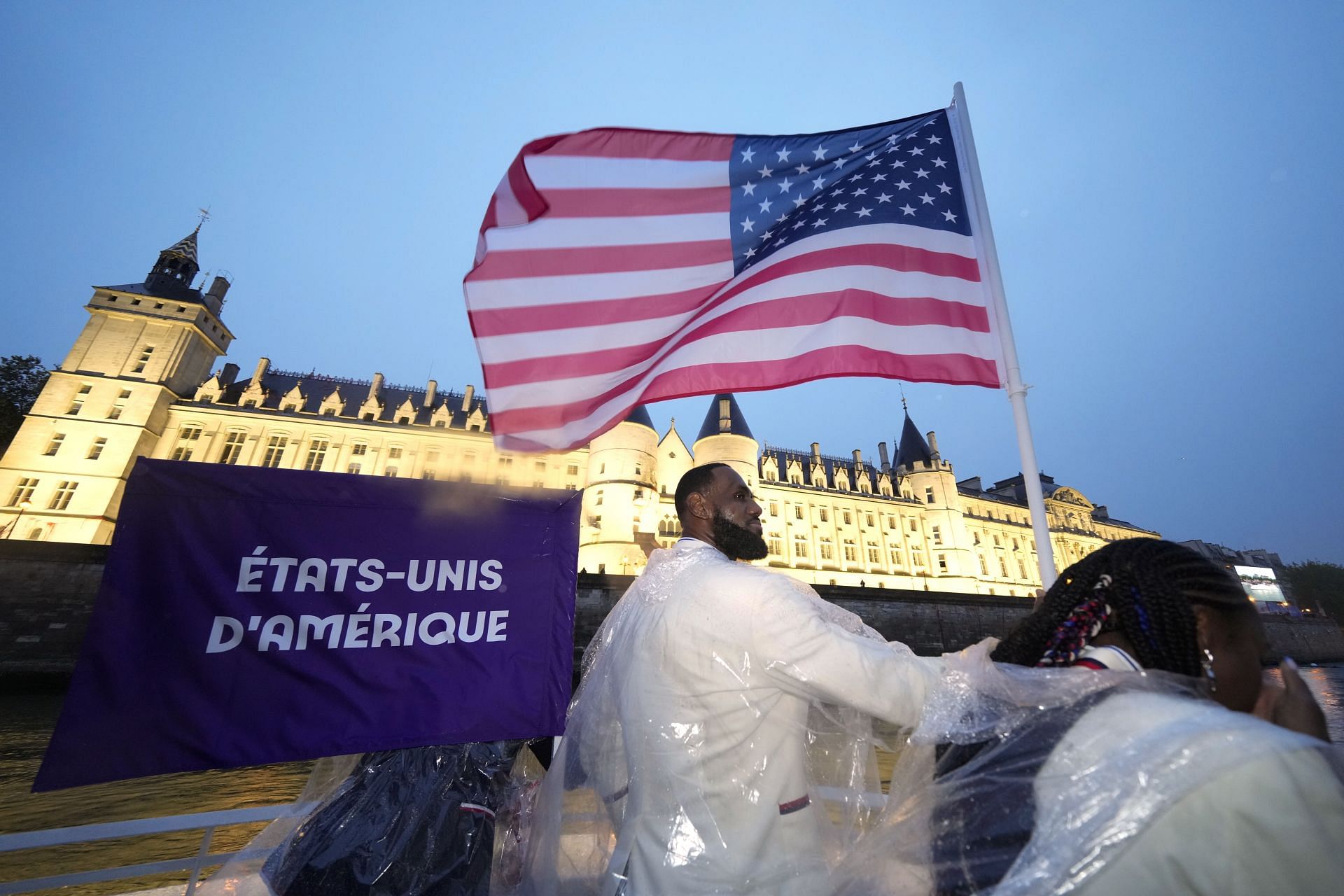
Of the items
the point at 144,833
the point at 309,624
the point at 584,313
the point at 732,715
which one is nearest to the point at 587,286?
the point at 584,313

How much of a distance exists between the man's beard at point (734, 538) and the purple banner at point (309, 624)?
1.06m

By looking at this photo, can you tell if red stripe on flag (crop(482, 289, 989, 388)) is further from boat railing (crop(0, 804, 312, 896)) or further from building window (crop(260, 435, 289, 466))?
building window (crop(260, 435, 289, 466))

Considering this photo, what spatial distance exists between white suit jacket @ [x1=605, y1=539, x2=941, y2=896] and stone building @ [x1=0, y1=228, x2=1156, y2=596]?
2669 cm

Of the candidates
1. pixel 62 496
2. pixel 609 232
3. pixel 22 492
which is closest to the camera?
pixel 609 232

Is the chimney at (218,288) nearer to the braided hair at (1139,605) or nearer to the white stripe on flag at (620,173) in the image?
the white stripe on flag at (620,173)

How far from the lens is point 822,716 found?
1897mm

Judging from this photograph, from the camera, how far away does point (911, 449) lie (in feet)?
165

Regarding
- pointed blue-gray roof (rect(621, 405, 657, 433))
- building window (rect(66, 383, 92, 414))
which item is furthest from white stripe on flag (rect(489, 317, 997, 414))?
building window (rect(66, 383, 92, 414))

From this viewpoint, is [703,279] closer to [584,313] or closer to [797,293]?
[797,293]

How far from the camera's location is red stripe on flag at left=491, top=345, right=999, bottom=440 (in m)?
3.53

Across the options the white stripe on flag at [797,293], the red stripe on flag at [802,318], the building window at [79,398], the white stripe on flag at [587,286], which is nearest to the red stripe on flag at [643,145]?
the white stripe on flag at [587,286]

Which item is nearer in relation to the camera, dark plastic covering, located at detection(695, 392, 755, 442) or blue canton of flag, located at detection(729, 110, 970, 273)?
blue canton of flag, located at detection(729, 110, 970, 273)

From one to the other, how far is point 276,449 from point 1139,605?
4239 cm

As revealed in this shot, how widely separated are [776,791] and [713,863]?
265mm
